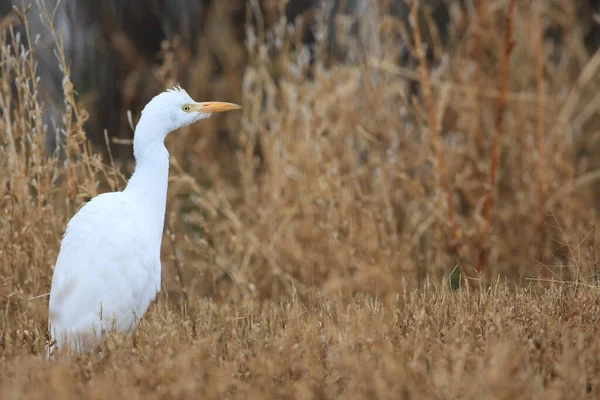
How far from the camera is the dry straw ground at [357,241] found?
10.3 ft

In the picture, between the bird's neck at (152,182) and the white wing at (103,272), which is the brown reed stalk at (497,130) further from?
the white wing at (103,272)

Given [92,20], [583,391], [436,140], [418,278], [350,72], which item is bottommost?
[418,278]

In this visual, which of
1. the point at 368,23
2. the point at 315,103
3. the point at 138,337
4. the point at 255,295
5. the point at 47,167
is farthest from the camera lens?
the point at 368,23

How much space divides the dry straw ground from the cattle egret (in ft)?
0.53

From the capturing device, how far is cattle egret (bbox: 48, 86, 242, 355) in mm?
3982

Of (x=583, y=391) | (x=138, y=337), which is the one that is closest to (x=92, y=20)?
(x=138, y=337)

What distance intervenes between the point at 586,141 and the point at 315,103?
9.10 ft

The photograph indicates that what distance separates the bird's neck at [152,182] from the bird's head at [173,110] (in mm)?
105

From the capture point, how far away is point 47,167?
4.95m

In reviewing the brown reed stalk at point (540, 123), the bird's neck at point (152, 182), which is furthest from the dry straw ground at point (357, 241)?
the bird's neck at point (152, 182)

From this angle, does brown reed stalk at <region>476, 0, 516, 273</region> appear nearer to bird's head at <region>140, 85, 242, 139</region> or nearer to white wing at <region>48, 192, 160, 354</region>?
bird's head at <region>140, 85, 242, 139</region>

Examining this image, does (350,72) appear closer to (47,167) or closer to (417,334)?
(47,167)

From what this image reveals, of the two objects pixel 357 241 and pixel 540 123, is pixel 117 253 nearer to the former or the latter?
pixel 357 241

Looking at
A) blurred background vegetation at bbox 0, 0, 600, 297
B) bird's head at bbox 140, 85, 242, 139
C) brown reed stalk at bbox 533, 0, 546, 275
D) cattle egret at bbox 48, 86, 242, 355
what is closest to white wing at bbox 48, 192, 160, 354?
cattle egret at bbox 48, 86, 242, 355
